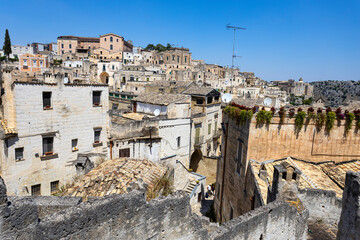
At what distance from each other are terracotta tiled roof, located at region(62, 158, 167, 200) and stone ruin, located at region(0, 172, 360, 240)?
26.3 ft

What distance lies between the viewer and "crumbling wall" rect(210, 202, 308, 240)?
6.39 metres

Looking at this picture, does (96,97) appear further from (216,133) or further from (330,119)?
(216,133)

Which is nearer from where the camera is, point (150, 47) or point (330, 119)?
point (330, 119)

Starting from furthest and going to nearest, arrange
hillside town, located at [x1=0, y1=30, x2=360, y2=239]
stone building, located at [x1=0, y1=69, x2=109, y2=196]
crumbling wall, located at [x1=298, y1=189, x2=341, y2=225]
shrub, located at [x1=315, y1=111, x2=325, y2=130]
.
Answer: stone building, located at [x1=0, y1=69, x2=109, y2=196] → shrub, located at [x1=315, y1=111, x2=325, y2=130] → crumbling wall, located at [x1=298, y1=189, x2=341, y2=225] → hillside town, located at [x1=0, y1=30, x2=360, y2=239]

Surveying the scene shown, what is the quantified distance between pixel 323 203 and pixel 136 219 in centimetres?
743

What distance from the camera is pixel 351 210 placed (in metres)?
5.73

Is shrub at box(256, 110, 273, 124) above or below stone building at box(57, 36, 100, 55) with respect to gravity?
below

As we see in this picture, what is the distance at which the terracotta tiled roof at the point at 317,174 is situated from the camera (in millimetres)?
10478

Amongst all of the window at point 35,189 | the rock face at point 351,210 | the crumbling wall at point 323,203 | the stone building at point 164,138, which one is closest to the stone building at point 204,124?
the stone building at point 164,138

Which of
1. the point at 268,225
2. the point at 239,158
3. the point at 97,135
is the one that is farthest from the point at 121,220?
the point at 97,135

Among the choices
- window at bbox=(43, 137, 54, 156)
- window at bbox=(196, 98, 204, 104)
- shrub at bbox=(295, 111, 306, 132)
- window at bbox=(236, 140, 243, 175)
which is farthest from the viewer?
window at bbox=(196, 98, 204, 104)

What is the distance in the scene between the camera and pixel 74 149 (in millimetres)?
21078

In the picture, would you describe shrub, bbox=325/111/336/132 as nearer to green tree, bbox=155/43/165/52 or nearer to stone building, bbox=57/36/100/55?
stone building, bbox=57/36/100/55

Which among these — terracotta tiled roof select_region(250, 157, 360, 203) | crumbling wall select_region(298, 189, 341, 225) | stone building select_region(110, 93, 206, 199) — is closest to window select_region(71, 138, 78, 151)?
stone building select_region(110, 93, 206, 199)
